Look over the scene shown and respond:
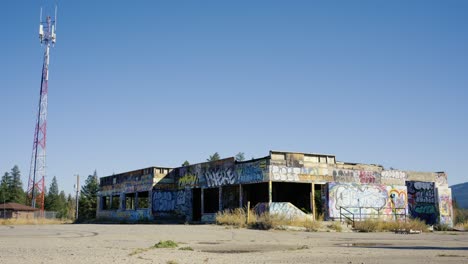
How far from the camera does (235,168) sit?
36.4m

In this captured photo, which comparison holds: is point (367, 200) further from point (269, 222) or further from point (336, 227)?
point (269, 222)

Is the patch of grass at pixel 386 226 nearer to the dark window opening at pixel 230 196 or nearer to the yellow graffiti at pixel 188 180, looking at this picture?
the dark window opening at pixel 230 196

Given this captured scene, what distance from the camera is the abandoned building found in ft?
112

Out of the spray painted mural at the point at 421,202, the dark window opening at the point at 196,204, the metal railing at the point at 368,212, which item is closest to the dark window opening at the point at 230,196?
the dark window opening at the point at 196,204

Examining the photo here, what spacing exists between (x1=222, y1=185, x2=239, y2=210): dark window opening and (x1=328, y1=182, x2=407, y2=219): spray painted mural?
821 centimetres

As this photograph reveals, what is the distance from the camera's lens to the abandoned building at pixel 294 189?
34188 millimetres

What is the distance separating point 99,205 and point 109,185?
140 inches

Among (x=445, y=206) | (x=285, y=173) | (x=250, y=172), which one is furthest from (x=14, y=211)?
(x=445, y=206)

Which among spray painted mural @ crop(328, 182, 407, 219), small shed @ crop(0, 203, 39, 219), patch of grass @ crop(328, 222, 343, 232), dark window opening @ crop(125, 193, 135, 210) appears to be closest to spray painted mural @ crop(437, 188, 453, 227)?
spray painted mural @ crop(328, 182, 407, 219)

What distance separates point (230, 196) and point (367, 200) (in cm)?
1098

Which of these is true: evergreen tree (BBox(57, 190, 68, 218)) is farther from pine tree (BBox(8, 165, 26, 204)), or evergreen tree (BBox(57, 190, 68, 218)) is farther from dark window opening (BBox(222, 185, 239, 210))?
dark window opening (BBox(222, 185, 239, 210))

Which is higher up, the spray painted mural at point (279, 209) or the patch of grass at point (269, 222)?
the spray painted mural at point (279, 209)

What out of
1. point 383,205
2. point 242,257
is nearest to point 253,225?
point 383,205

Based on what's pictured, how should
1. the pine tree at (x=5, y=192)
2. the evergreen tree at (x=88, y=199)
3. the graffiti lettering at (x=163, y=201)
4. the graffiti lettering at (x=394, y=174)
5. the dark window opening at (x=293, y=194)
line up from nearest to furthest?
the graffiti lettering at (x=394, y=174)
the dark window opening at (x=293, y=194)
the graffiti lettering at (x=163, y=201)
the evergreen tree at (x=88, y=199)
the pine tree at (x=5, y=192)
